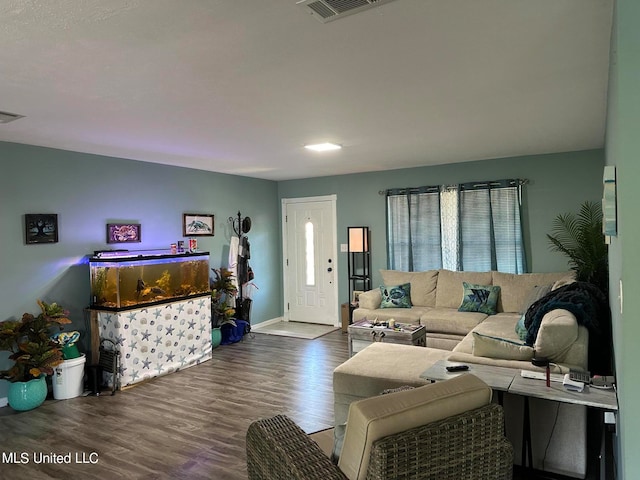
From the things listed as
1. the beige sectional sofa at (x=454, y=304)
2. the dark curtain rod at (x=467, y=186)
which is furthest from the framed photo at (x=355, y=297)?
the dark curtain rod at (x=467, y=186)

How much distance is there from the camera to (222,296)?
624 centimetres

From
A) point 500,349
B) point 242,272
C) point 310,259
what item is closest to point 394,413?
point 500,349

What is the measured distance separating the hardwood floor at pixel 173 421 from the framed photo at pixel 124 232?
161 centimetres

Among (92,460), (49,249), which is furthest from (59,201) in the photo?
(92,460)

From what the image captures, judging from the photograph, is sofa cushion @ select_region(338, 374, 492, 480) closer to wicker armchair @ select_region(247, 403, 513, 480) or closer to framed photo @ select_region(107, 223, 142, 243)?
wicker armchair @ select_region(247, 403, 513, 480)

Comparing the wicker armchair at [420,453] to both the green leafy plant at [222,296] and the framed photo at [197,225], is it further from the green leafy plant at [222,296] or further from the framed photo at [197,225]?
the framed photo at [197,225]

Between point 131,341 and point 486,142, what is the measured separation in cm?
421

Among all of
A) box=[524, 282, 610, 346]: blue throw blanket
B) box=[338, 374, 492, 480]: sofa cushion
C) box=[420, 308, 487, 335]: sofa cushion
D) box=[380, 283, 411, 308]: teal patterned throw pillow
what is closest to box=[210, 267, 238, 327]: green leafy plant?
box=[380, 283, 411, 308]: teal patterned throw pillow

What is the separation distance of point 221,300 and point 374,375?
3.53 m

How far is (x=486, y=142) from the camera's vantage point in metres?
4.65

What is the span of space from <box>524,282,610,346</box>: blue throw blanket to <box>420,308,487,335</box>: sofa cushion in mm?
→ 1143

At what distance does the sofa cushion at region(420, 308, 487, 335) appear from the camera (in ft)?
16.7

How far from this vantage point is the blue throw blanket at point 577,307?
9.99 ft

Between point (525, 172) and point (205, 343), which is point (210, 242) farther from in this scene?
point (525, 172)
